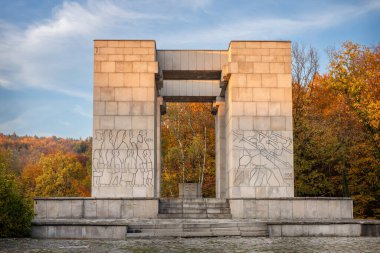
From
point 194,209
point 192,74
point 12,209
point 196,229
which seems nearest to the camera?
point 12,209

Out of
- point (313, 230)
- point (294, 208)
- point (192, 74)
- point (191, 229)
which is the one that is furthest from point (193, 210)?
point (192, 74)

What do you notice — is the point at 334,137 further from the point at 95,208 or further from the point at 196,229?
the point at 196,229

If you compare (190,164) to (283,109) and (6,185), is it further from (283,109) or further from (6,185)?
(6,185)

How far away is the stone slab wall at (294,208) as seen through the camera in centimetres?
2197

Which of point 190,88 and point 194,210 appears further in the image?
point 190,88

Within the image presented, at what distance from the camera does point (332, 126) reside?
113ft

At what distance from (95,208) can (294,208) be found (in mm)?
8757

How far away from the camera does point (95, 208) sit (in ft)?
72.3

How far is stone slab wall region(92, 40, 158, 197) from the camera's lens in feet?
78.1

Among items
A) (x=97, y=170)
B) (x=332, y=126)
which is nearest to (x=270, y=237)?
(x=97, y=170)

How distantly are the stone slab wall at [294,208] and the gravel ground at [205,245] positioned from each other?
5.49m

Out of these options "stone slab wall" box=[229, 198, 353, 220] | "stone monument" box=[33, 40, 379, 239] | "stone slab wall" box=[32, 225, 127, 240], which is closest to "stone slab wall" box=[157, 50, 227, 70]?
"stone monument" box=[33, 40, 379, 239]

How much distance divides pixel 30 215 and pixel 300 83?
2752cm

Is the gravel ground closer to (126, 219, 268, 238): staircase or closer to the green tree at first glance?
(126, 219, 268, 238): staircase
